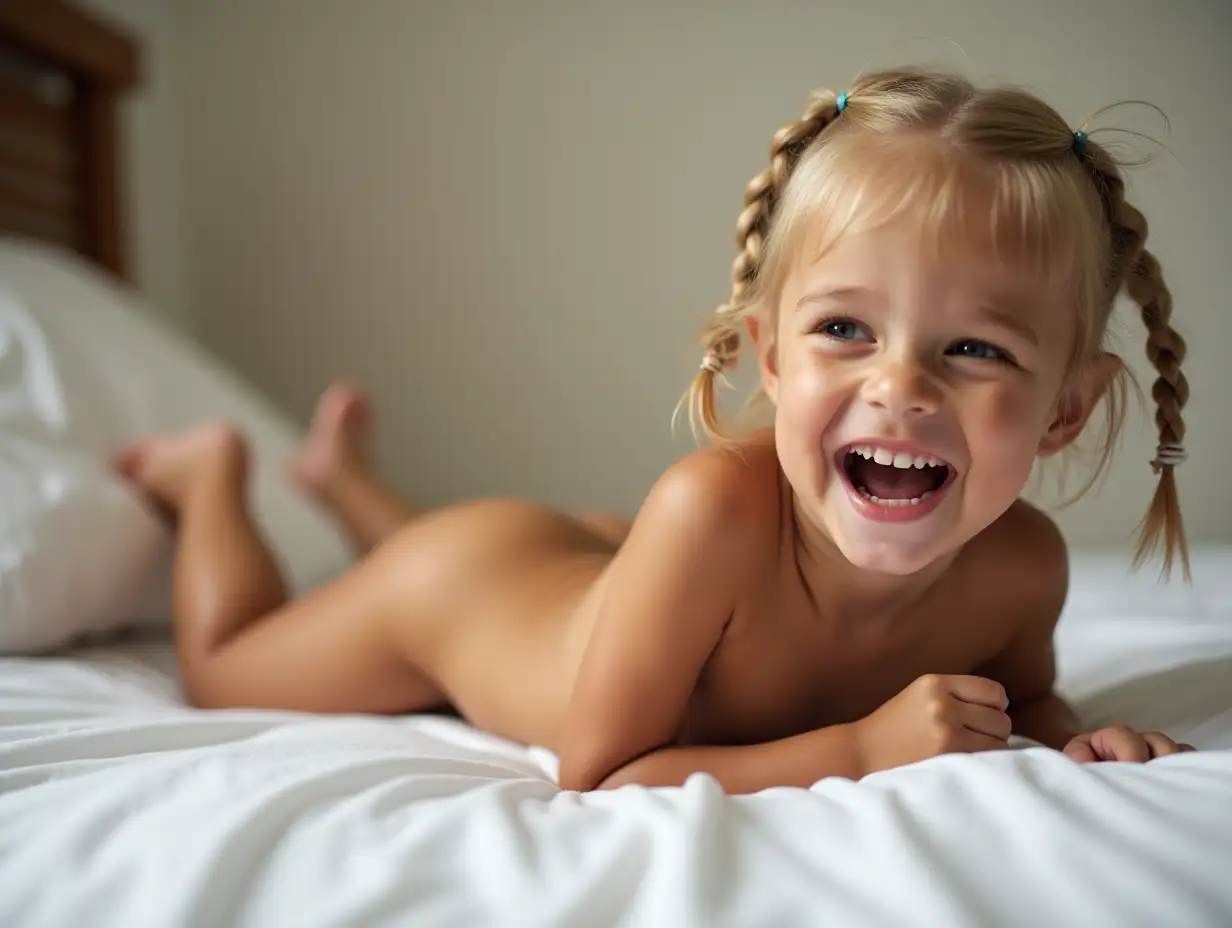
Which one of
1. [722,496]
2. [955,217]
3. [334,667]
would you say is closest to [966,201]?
[955,217]

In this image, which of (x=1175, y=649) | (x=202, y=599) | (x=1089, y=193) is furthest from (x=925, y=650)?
(x=202, y=599)

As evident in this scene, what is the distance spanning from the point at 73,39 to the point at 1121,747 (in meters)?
1.84

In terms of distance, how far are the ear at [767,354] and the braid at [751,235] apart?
0.05ft

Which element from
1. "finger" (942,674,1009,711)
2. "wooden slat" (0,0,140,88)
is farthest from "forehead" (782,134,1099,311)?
"wooden slat" (0,0,140,88)

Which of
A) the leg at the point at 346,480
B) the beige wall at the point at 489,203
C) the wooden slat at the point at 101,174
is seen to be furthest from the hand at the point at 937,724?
the wooden slat at the point at 101,174

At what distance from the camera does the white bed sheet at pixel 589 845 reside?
19.3 inches

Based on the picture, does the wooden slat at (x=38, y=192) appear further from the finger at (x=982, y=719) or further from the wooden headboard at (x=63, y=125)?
the finger at (x=982, y=719)

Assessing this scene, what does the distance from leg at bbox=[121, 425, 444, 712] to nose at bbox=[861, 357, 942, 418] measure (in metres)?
0.56

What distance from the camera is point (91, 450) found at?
1235 millimetres

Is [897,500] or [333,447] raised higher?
[897,500]

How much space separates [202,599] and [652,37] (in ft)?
4.22

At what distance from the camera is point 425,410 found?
7.12 feet

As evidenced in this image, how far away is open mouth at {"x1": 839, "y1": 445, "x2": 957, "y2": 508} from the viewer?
73cm

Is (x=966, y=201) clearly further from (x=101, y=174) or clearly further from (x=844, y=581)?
(x=101, y=174)
